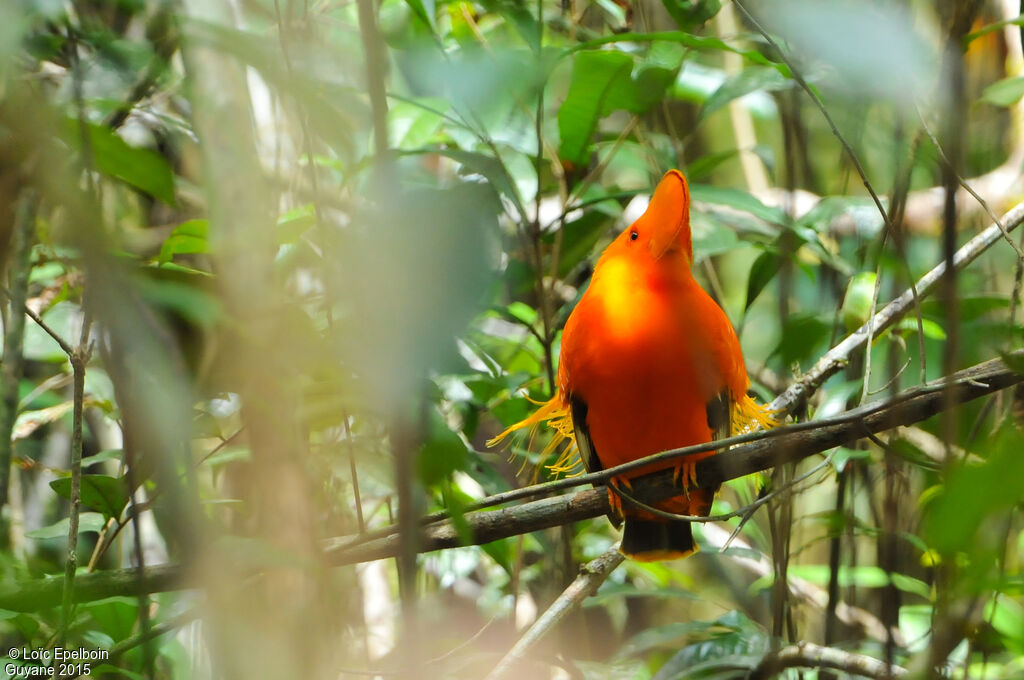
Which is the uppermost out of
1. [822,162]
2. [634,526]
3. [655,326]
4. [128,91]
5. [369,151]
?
[822,162]

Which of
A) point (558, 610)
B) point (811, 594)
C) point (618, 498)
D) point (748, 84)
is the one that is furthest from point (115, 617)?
point (811, 594)

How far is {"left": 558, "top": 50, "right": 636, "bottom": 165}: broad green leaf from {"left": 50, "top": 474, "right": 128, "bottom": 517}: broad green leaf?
1.25 m

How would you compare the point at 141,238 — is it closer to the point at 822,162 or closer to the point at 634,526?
the point at 634,526

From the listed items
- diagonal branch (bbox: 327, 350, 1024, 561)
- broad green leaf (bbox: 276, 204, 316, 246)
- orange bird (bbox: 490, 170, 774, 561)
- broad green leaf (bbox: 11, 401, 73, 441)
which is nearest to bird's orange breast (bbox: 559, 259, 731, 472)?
orange bird (bbox: 490, 170, 774, 561)

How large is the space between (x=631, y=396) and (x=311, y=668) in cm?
128

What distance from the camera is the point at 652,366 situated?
6.02 ft

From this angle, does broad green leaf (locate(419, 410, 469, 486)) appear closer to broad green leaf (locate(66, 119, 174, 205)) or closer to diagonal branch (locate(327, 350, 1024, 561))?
diagonal branch (locate(327, 350, 1024, 561))

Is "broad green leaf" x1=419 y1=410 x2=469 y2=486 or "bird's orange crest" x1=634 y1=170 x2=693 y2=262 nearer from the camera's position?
"broad green leaf" x1=419 y1=410 x2=469 y2=486

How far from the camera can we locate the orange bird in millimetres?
1837

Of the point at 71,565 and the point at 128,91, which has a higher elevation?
the point at 128,91

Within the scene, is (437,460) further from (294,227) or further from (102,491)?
(102,491)

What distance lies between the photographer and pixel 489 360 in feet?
6.66

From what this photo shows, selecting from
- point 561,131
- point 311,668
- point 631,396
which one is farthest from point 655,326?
point 311,668

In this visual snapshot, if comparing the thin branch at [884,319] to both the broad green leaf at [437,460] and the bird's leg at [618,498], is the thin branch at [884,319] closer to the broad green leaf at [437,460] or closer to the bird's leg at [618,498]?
the bird's leg at [618,498]
